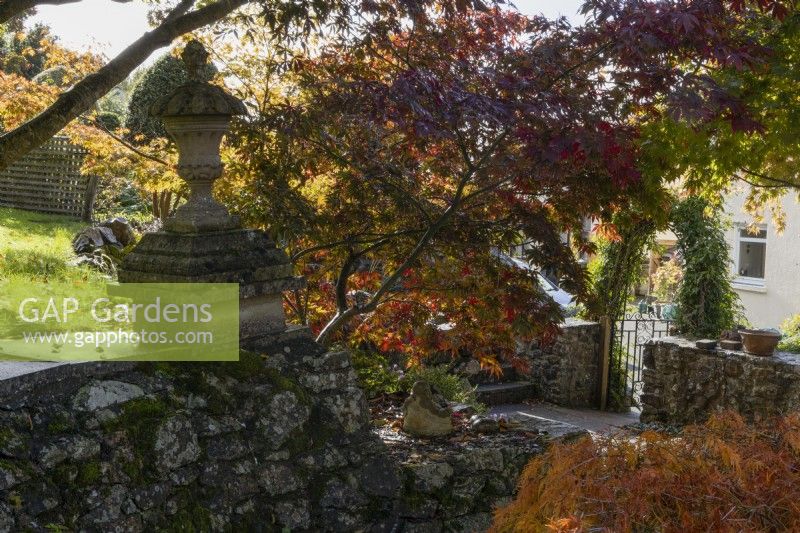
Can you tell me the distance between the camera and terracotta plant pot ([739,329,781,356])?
8.05 metres

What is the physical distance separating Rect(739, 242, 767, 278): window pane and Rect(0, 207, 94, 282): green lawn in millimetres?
12612

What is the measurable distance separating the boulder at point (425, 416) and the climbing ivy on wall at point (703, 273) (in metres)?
5.64

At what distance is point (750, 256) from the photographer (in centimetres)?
1605

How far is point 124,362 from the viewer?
3.00m

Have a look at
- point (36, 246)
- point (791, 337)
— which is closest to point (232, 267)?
point (36, 246)

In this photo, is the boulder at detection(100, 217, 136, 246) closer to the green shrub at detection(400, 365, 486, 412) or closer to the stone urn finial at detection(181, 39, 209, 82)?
the green shrub at detection(400, 365, 486, 412)

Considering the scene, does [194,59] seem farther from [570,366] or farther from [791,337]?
[791,337]

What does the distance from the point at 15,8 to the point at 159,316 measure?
2.30 meters

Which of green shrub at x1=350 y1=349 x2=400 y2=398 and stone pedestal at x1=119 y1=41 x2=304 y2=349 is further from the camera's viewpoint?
green shrub at x1=350 y1=349 x2=400 y2=398

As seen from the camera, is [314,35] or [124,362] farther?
[314,35]

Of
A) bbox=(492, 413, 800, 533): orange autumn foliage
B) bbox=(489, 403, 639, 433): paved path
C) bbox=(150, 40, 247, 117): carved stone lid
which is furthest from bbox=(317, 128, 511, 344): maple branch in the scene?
bbox=(489, 403, 639, 433): paved path

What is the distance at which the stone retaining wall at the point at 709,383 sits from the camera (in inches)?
312

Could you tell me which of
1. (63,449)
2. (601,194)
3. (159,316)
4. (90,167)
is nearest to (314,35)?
(601,194)

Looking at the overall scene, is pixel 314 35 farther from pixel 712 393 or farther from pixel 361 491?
pixel 712 393
